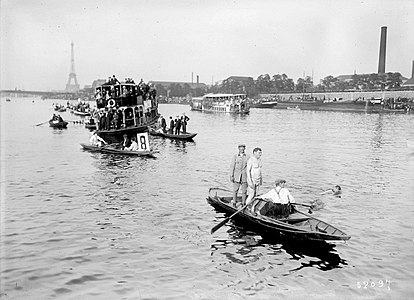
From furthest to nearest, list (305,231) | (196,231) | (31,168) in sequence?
(31,168), (196,231), (305,231)

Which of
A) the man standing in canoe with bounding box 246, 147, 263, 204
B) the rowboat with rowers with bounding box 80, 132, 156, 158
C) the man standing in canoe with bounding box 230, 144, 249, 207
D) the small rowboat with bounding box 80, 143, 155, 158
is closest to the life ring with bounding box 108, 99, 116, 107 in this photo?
the small rowboat with bounding box 80, 143, 155, 158

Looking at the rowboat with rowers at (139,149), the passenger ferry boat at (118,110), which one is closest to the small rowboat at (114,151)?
the rowboat with rowers at (139,149)

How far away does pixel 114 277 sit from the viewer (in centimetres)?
1371

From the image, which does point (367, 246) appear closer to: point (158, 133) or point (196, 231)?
point (196, 231)

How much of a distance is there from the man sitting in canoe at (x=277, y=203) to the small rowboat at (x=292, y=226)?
23 centimetres

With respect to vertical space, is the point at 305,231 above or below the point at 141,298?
above

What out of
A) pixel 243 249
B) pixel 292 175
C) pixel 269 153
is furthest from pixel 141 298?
pixel 269 153

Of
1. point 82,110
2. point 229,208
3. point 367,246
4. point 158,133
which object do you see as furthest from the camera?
point 82,110

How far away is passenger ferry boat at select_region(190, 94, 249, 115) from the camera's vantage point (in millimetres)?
122125

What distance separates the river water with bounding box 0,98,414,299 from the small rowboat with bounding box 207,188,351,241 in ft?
1.66

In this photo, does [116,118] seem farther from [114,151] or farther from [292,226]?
[292,226]

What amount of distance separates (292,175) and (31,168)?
1895 cm

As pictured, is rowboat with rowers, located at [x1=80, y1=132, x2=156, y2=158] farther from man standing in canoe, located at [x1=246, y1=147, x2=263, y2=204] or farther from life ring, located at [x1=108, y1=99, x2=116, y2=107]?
man standing in canoe, located at [x1=246, y1=147, x2=263, y2=204]

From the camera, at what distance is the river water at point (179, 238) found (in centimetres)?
1323
